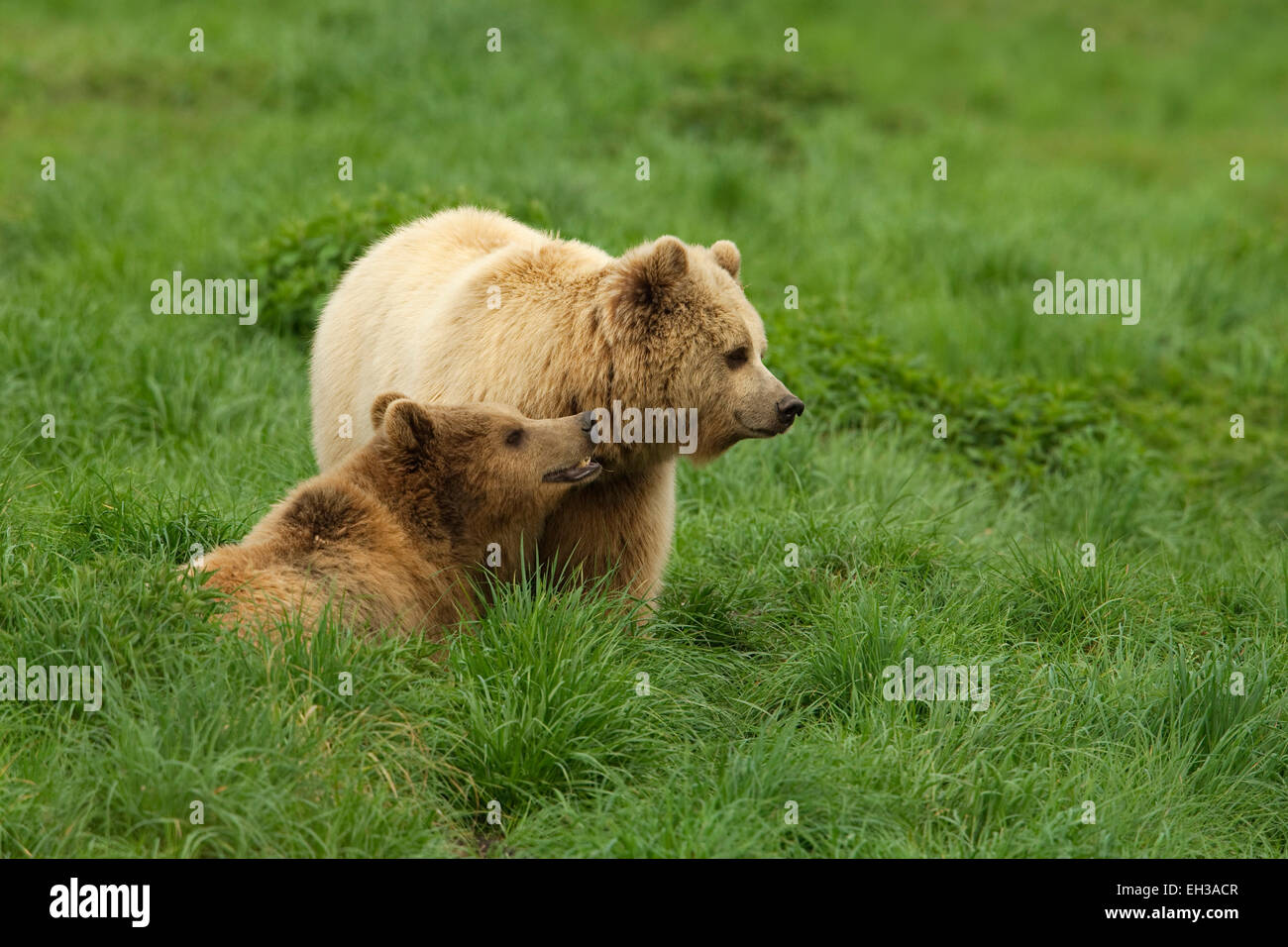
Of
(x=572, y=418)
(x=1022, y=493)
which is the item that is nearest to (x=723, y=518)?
(x=572, y=418)

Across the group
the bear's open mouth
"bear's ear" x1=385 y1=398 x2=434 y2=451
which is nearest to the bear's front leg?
the bear's open mouth

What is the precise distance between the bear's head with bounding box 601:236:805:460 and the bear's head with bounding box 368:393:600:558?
1.01 feet

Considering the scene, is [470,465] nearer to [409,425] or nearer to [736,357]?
[409,425]

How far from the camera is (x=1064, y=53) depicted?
1808 cm

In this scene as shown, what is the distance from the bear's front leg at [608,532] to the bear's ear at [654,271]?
66cm

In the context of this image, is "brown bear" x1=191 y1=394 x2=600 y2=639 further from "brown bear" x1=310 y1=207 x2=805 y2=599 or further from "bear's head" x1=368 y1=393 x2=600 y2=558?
"brown bear" x1=310 y1=207 x2=805 y2=599

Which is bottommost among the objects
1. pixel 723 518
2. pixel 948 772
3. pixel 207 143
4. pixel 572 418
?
pixel 948 772

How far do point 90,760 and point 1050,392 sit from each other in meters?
6.38

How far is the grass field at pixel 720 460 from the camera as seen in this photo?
156 inches

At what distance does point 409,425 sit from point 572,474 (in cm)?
59

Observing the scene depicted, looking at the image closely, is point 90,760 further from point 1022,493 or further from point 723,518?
point 1022,493

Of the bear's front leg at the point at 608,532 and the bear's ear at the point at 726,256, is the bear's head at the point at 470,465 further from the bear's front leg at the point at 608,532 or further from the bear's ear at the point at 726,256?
the bear's ear at the point at 726,256

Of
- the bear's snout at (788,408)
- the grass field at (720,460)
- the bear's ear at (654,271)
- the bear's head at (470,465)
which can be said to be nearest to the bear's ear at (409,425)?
the bear's head at (470,465)

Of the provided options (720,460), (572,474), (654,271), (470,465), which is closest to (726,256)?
(654,271)
